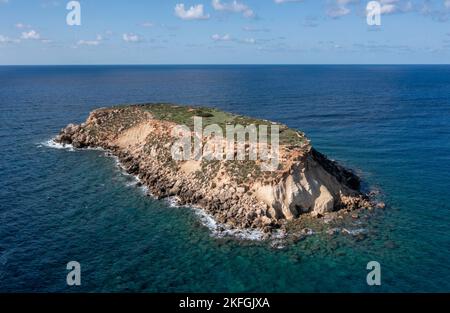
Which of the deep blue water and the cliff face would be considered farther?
the cliff face

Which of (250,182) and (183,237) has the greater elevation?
(250,182)

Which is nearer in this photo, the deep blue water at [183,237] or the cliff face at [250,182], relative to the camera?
the deep blue water at [183,237]

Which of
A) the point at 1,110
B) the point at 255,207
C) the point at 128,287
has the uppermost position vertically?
the point at 1,110

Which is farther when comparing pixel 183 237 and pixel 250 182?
pixel 250 182

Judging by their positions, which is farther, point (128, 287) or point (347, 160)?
point (347, 160)
